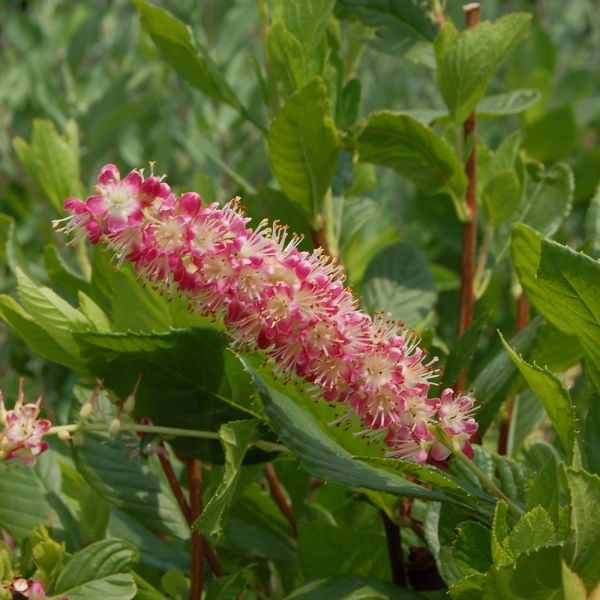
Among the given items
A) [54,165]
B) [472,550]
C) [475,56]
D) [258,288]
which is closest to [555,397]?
[472,550]

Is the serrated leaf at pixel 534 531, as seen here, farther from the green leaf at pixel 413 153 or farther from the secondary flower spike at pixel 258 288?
the green leaf at pixel 413 153

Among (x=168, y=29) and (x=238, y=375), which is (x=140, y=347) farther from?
(x=168, y=29)

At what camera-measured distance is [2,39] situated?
3875 mm

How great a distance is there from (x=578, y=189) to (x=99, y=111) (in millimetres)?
978

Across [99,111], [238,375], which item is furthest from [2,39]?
[238,375]

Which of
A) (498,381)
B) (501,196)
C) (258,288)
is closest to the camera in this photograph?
(258,288)

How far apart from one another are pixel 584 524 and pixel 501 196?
61cm

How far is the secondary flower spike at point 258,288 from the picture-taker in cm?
79

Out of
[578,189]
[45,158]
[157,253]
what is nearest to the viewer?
[157,253]

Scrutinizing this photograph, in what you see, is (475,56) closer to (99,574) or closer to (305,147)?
(305,147)

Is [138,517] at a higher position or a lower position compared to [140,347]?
lower

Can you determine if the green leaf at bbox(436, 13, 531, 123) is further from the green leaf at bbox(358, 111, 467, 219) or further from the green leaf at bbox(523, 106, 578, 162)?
the green leaf at bbox(523, 106, 578, 162)

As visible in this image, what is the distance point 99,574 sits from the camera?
0.90 meters

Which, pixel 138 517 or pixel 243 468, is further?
pixel 138 517
